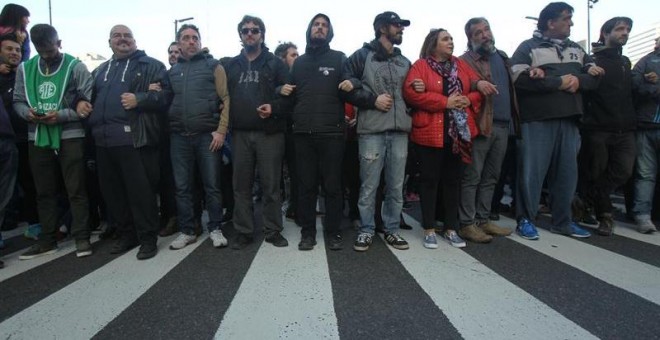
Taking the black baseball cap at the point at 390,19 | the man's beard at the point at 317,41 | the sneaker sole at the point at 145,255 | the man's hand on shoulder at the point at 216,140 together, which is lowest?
the sneaker sole at the point at 145,255

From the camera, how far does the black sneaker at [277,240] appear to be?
4184 millimetres

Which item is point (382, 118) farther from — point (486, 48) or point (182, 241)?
point (182, 241)

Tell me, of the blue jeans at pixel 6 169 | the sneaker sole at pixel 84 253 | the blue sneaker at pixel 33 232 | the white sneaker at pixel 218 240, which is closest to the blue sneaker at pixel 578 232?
the white sneaker at pixel 218 240

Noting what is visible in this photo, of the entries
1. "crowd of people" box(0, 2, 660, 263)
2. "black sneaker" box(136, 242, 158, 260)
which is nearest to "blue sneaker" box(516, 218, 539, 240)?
"crowd of people" box(0, 2, 660, 263)

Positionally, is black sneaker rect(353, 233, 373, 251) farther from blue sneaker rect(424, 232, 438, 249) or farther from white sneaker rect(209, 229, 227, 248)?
white sneaker rect(209, 229, 227, 248)

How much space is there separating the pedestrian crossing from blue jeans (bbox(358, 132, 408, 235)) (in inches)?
12.9

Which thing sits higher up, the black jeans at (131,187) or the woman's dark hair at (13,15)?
the woman's dark hair at (13,15)

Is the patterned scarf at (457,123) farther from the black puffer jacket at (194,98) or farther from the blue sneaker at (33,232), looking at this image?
the blue sneaker at (33,232)

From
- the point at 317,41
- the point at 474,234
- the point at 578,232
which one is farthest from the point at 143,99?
the point at 578,232

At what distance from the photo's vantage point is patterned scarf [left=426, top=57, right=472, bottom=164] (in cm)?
404

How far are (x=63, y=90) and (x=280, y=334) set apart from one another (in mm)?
3594

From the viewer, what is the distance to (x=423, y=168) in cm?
422

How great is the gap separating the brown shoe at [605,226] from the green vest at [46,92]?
6.03 meters

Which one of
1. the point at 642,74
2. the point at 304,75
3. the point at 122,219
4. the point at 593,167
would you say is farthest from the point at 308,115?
the point at 642,74
